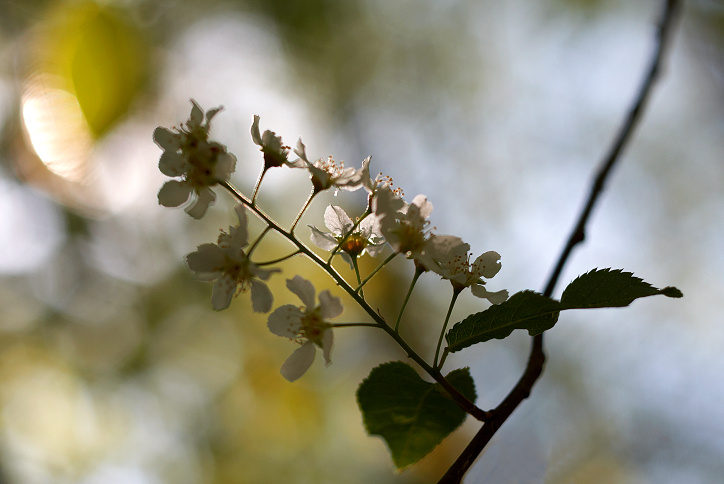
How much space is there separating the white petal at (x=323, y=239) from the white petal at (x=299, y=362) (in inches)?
8.9

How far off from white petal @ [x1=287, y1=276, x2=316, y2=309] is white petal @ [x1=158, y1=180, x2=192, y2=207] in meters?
0.27

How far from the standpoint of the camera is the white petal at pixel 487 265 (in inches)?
43.2

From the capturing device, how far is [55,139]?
11.6 feet

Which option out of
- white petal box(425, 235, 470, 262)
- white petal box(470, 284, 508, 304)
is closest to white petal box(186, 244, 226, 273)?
white petal box(425, 235, 470, 262)

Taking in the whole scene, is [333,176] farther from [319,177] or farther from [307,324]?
[307,324]

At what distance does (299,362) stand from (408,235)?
1.06 feet

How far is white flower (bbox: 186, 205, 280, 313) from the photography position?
0.91m

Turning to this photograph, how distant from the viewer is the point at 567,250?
Result: 142 cm

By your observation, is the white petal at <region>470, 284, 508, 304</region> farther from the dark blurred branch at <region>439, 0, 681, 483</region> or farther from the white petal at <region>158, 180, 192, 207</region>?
the white petal at <region>158, 180, 192, 207</region>

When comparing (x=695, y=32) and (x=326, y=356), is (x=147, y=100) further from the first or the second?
(x=695, y=32)

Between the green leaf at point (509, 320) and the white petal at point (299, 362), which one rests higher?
the white petal at point (299, 362)

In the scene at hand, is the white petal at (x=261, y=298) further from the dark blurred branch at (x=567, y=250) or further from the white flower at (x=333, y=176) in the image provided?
the dark blurred branch at (x=567, y=250)

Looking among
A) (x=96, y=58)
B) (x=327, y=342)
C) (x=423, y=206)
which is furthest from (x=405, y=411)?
(x=96, y=58)

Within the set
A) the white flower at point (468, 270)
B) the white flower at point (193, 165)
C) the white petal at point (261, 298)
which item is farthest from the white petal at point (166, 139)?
the white flower at point (468, 270)
